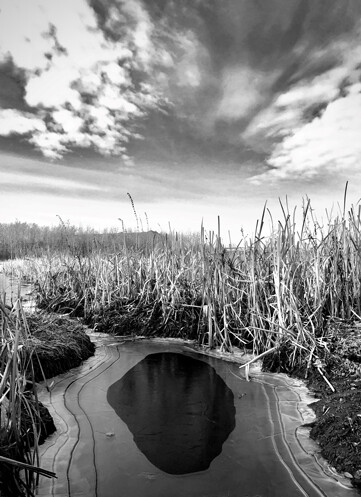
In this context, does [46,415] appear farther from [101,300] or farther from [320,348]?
[101,300]

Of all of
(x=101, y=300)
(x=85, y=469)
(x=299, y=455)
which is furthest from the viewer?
(x=101, y=300)

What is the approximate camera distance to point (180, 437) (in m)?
2.34

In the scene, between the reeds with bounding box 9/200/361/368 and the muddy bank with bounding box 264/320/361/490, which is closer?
the muddy bank with bounding box 264/320/361/490

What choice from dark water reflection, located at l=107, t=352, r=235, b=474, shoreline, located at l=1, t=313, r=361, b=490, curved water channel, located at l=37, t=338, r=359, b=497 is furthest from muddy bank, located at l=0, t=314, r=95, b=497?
dark water reflection, located at l=107, t=352, r=235, b=474

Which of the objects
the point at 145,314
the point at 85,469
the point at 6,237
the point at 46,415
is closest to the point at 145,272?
the point at 145,314

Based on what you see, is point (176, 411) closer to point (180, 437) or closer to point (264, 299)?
point (180, 437)

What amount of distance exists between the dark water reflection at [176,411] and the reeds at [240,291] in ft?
2.44

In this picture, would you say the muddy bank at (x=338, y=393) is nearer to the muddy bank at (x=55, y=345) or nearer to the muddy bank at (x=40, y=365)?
the muddy bank at (x=40, y=365)

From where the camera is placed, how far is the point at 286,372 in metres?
3.48

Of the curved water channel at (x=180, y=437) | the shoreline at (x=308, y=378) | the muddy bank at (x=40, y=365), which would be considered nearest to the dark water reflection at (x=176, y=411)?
the curved water channel at (x=180, y=437)

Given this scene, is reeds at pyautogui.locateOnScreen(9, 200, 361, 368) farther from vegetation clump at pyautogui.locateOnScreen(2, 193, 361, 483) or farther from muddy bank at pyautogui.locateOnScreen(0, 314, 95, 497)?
muddy bank at pyautogui.locateOnScreen(0, 314, 95, 497)

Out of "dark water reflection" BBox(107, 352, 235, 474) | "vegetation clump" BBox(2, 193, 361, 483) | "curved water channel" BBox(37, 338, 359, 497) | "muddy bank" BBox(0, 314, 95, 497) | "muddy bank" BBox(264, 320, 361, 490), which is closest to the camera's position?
"muddy bank" BBox(0, 314, 95, 497)

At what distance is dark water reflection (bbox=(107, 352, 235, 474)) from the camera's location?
7.06 feet

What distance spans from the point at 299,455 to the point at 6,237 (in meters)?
19.4
